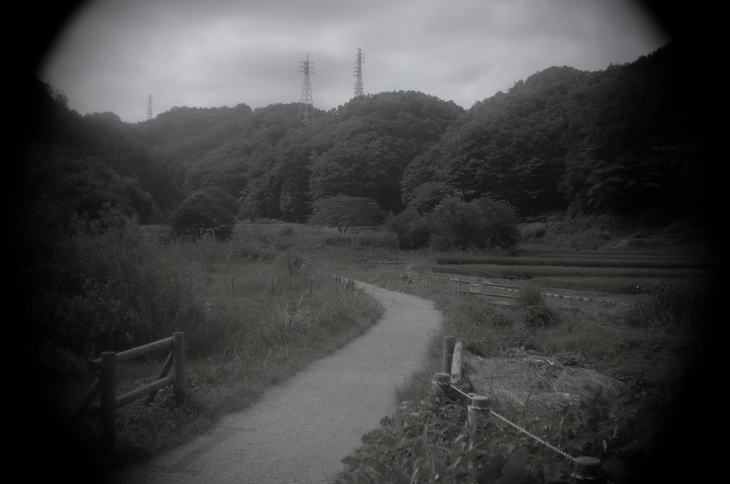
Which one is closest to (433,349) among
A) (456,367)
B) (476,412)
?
(456,367)

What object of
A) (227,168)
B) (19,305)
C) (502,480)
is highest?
(227,168)

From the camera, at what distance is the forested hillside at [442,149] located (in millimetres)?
35094

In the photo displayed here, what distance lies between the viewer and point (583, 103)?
5062 cm

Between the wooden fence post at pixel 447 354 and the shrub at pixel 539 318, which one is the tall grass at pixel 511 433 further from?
the shrub at pixel 539 318

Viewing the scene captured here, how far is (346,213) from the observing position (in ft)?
165

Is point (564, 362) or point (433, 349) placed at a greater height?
point (564, 362)

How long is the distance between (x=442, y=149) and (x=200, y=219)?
32.6 m

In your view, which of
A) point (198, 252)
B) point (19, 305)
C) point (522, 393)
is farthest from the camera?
point (198, 252)

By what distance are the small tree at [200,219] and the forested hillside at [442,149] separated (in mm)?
1168

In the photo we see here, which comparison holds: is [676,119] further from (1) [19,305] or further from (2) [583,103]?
(1) [19,305]

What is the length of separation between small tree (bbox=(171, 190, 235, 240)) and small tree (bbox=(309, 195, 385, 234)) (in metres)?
12.3

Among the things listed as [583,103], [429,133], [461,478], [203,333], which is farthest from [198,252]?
[429,133]

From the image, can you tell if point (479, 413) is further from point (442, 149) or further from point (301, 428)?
point (442, 149)

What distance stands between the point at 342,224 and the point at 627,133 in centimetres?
2616
